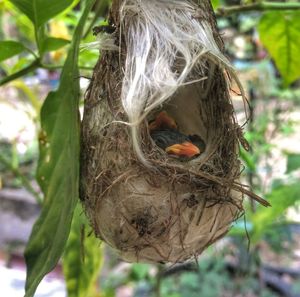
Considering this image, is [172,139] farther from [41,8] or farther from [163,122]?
[41,8]

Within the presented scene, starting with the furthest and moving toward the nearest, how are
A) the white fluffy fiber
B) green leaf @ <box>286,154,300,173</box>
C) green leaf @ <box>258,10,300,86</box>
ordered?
green leaf @ <box>286,154,300,173</box> → green leaf @ <box>258,10,300,86</box> → the white fluffy fiber

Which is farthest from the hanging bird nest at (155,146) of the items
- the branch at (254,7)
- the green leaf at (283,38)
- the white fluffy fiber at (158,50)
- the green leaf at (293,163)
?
the green leaf at (293,163)

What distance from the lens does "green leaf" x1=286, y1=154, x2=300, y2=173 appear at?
1113mm

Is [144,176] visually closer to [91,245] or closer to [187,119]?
[187,119]

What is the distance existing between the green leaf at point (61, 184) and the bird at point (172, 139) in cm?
10

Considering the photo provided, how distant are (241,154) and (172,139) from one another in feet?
0.45

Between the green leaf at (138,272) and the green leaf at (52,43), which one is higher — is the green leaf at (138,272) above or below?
below

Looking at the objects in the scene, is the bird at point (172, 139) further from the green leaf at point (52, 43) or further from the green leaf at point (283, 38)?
the green leaf at point (283, 38)

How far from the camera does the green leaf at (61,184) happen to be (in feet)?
1.77

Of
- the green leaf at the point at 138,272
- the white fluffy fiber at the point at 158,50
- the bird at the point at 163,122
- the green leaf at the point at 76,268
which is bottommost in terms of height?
the green leaf at the point at 138,272

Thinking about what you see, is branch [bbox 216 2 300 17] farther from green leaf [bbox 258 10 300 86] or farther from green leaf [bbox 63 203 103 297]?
green leaf [bbox 63 203 103 297]

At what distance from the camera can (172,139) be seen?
0.64 m

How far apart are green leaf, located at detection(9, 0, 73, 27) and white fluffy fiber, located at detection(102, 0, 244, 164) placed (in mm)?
82

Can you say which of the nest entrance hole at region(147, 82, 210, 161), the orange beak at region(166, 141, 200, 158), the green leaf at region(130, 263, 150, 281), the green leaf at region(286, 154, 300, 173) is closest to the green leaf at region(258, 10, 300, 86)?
the green leaf at region(286, 154, 300, 173)
